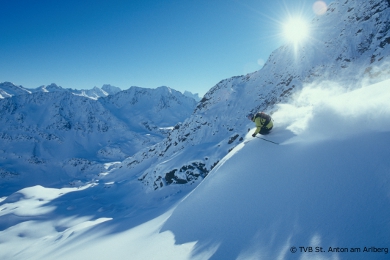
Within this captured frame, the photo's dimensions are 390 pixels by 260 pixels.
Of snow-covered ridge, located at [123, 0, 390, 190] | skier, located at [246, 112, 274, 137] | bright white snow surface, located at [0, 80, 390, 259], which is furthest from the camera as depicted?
snow-covered ridge, located at [123, 0, 390, 190]

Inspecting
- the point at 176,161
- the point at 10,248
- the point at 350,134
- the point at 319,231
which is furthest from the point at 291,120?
the point at 10,248

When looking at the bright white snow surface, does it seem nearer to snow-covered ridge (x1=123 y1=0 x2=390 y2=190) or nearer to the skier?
the skier

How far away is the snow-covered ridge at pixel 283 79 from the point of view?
1377 inches

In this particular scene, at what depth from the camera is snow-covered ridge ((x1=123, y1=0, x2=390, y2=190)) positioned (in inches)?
1377

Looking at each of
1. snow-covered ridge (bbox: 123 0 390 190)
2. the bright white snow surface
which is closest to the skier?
the bright white snow surface

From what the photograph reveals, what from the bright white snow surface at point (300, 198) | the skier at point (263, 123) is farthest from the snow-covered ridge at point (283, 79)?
the bright white snow surface at point (300, 198)

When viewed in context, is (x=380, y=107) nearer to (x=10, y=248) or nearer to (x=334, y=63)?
(x=10, y=248)

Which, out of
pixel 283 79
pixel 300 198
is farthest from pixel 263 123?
pixel 283 79

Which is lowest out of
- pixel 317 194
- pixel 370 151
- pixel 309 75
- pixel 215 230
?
pixel 215 230

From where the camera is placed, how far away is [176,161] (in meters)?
41.1

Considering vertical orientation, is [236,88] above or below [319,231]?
above

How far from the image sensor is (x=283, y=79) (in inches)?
1997

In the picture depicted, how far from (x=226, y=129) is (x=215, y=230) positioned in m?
48.6

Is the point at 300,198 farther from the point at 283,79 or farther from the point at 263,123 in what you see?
the point at 283,79
